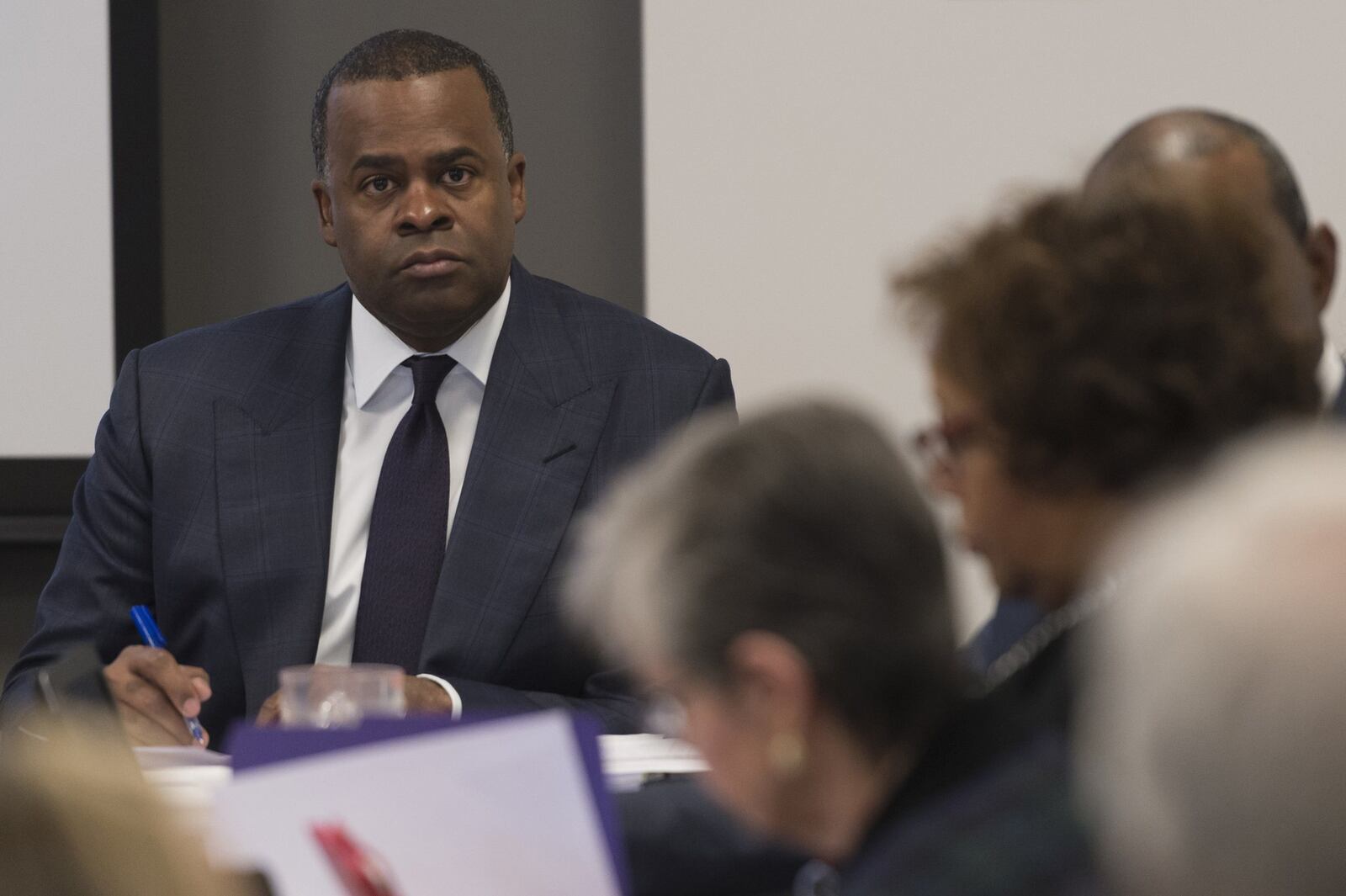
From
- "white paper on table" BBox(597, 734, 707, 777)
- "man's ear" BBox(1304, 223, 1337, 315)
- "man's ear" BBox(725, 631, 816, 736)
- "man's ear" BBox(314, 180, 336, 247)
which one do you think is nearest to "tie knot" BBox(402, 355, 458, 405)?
"man's ear" BBox(314, 180, 336, 247)

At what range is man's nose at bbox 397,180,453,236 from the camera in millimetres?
2334

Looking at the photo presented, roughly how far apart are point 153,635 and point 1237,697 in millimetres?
1621

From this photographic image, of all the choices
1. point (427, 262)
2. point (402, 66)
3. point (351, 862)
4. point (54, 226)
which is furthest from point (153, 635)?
point (54, 226)

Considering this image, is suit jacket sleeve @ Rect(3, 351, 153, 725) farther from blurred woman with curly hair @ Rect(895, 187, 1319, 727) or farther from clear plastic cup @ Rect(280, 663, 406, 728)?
blurred woman with curly hair @ Rect(895, 187, 1319, 727)

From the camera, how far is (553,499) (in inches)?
87.4

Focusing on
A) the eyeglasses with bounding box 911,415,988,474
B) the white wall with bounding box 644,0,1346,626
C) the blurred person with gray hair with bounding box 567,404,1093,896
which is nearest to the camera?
the blurred person with gray hair with bounding box 567,404,1093,896

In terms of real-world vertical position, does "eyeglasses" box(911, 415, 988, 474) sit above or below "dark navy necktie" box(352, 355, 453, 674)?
above

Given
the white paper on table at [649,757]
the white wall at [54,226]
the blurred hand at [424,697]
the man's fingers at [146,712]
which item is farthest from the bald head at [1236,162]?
the white wall at [54,226]

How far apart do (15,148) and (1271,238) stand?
Answer: 2.51 meters

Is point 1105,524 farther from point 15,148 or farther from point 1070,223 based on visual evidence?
point 15,148

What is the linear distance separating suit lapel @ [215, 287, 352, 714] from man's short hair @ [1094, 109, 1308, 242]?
3.61 ft

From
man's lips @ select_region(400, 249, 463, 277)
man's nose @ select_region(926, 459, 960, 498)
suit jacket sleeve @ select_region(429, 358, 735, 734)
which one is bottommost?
suit jacket sleeve @ select_region(429, 358, 735, 734)

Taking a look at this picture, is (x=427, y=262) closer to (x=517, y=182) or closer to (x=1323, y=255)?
(x=517, y=182)

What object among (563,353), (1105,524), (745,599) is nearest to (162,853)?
(745,599)
